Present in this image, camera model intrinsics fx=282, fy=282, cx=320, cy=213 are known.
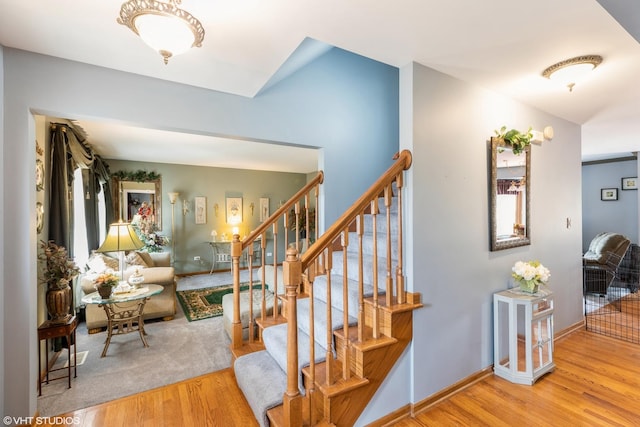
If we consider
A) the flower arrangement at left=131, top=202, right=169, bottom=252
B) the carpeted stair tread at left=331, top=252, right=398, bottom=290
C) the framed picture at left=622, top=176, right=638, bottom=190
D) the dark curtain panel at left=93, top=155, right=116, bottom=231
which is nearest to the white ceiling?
the carpeted stair tread at left=331, top=252, right=398, bottom=290

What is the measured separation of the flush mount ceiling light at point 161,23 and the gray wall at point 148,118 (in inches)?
39.5

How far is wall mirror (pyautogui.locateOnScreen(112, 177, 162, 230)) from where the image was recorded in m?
5.86

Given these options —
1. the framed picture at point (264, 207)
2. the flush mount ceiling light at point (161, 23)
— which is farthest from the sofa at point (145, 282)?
the framed picture at point (264, 207)

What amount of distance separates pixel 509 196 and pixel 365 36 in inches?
75.2

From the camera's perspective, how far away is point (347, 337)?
174cm

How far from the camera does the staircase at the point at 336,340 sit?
158 cm

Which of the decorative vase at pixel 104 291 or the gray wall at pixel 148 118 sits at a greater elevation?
the gray wall at pixel 148 118

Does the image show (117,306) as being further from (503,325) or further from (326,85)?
(503,325)

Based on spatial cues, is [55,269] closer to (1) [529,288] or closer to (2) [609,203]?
(1) [529,288]

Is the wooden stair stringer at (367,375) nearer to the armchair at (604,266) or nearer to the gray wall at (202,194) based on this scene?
the armchair at (604,266)

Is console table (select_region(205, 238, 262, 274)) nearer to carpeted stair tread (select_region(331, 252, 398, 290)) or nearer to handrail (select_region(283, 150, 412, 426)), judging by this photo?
carpeted stair tread (select_region(331, 252, 398, 290))

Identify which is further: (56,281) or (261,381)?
(56,281)

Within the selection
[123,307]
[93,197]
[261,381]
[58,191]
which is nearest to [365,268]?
[261,381]

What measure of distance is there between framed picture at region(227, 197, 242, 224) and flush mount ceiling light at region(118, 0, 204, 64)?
19.8 feet
